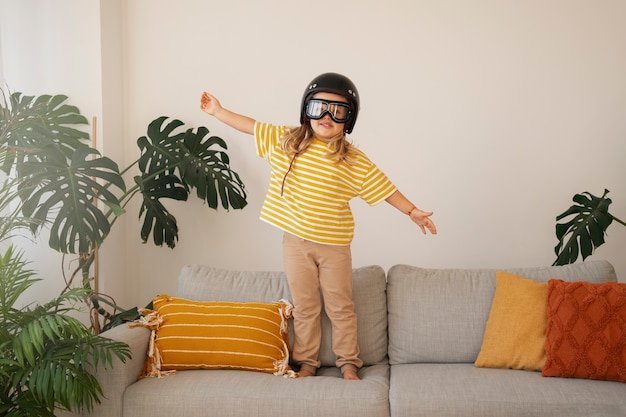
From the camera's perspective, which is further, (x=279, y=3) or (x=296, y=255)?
(x=279, y=3)

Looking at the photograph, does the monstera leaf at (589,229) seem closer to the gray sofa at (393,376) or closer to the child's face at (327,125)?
the gray sofa at (393,376)

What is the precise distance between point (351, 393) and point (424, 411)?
0.25 m

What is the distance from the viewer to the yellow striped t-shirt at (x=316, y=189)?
104 inches

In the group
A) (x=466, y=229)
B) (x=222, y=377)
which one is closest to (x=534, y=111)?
(x=466, y=229)

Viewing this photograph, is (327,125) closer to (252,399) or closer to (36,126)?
(252,399)

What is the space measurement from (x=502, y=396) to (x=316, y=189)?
1003 mm

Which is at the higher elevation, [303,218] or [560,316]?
[303,218]

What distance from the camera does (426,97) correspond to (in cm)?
363

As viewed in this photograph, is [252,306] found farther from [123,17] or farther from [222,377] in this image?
[123,17]

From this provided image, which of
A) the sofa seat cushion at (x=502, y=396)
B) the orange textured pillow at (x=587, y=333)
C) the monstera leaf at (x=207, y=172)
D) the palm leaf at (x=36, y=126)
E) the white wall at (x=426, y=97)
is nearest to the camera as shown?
the sofa seat cushion at (x=502, y=396)

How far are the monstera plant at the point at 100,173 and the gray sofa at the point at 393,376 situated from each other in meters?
0.52

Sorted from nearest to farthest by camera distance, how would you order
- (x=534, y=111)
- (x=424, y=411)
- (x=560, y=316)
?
1. (x=424, y=411)
2. (x=560, y=316)
3. (x=534, y=111)

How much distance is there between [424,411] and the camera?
2.30 metres

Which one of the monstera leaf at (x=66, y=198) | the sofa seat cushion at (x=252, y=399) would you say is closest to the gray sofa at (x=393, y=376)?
the sofa seat cushion at (x=252, y=399)
